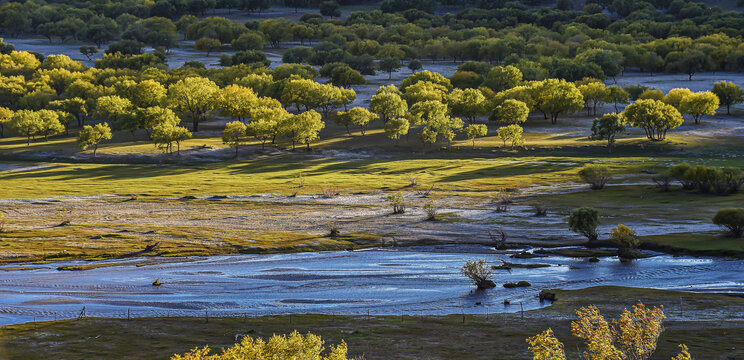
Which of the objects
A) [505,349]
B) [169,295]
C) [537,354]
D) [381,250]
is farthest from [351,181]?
[537,354]

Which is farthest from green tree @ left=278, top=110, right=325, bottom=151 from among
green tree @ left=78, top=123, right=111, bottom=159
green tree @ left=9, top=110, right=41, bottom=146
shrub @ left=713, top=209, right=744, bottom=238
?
shrub @ left=713, top=209, right=744, bottom=238

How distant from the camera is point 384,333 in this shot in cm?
5434

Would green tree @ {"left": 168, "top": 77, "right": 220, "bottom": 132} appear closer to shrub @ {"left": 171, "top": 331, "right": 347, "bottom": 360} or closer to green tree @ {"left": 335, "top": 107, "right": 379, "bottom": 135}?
green tree @ {"left": 335, "top": 107, "right": 379, "bottom": 135}

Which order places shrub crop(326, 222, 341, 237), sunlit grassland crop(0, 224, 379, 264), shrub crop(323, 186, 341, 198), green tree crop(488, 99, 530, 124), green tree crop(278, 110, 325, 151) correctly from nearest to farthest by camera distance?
sunlit grassland crop(0, 224, 379, 264), shrub crop(326, 222, 341, 237), shrub crop(323, 186, 341, 198), green tree crop(278, 110, 325, 151), green tree crop(488, 99, 530, 124)

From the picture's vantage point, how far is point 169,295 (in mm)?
68562

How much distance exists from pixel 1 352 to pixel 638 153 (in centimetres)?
13119

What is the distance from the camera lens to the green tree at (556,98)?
18400 cm

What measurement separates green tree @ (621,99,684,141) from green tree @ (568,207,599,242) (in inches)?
3140

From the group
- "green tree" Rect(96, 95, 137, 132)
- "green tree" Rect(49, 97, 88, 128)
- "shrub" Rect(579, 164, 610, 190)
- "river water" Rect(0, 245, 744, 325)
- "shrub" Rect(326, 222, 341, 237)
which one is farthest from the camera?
"green tree" Rect(49, 97, 88, 128)

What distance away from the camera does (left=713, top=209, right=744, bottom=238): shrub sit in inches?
3287

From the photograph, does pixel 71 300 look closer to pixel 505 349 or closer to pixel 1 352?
pixel 1 352

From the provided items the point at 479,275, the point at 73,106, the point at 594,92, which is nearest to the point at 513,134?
the point at 594,92

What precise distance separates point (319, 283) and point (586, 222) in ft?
111

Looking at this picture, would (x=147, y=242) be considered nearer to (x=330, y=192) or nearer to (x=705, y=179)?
(x=330, y=192)
